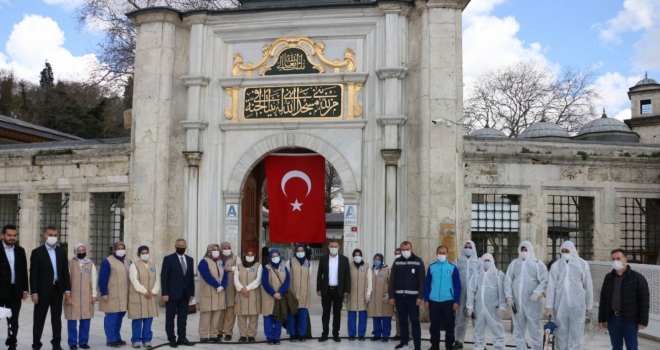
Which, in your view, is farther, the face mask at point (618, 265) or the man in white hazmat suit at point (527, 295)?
the man in white hazmat suit at point (527, 295)

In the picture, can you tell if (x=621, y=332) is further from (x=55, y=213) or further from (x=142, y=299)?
(x=55, y=213)

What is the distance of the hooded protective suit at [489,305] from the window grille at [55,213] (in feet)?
34.1

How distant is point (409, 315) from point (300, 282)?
168 cm

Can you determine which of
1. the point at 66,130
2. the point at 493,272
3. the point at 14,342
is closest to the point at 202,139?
the point at 14,342

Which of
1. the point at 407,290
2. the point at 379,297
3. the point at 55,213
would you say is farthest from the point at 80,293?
the point at 55,213

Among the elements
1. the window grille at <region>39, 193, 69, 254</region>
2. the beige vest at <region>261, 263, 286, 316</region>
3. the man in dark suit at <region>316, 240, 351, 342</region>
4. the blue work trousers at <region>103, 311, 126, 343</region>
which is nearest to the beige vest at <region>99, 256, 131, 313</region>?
the blue work trousers at <region>103, 311, 126, 343</region>

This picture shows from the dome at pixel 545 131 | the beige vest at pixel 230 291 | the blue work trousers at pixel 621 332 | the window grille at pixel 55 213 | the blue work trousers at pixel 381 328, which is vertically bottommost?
the blue work trousers at pixel 381 328

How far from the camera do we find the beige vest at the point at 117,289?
9.31 meters

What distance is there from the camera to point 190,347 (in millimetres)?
9477

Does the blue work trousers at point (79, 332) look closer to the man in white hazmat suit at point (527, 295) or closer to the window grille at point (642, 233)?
the man in white hazmat suit at point (527, 295)

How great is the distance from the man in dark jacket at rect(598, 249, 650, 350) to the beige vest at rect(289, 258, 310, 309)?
410 cm

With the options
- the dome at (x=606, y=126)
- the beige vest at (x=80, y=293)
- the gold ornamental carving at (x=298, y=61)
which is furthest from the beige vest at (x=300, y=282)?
the dome at (x=606, y=126)

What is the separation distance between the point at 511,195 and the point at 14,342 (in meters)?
9.35

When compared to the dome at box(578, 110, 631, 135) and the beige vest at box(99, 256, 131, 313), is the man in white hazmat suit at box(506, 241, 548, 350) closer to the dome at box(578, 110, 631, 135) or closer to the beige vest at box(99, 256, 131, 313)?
the beige vest at box(99, 256, 131, 313)
